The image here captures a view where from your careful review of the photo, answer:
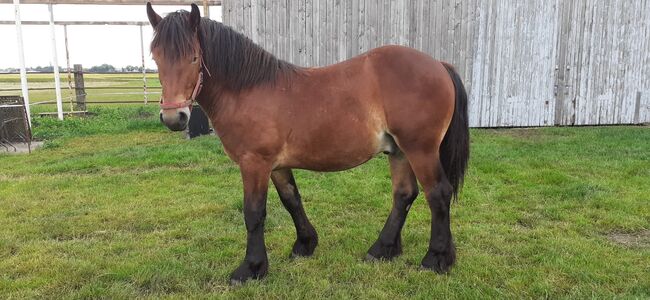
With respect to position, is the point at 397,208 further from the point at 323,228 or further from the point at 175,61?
the point at 175,61

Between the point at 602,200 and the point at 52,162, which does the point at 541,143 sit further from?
the point at 52,162

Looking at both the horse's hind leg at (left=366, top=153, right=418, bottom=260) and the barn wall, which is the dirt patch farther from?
the barn wall

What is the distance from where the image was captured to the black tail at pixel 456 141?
3.40 m

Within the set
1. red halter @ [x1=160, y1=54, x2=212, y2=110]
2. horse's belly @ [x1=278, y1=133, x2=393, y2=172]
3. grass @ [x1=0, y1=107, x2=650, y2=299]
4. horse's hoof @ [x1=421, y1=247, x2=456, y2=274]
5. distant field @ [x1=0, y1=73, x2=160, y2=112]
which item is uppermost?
red halter @ [x1=160, y1=54, x2=212, y2=110]

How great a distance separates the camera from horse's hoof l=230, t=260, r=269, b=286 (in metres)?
3.16

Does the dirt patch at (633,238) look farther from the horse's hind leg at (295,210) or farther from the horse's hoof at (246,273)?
the horse's hoof at (246,273)

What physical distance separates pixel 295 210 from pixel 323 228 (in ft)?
2.29

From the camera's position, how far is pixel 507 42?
364 inches

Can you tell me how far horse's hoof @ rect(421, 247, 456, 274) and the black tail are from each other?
1.83 feet

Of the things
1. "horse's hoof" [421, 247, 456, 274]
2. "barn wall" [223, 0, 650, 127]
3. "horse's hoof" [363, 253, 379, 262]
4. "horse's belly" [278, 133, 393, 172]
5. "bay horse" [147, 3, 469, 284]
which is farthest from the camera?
"barn wall" [223, 0, 650, 127]

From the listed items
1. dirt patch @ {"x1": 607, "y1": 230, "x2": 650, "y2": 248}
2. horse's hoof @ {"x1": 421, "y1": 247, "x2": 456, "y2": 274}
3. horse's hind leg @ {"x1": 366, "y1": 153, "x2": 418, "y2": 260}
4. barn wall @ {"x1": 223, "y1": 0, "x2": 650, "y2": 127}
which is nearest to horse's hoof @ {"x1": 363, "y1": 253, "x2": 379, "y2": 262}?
horse's hind leg @ {"x1": 366, "y1": 153, "x2": 418, "y2": 260}

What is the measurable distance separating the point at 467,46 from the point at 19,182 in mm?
8112

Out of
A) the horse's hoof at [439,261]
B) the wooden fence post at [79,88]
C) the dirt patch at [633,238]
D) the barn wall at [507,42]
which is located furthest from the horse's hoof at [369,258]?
the wooden fence post at [79,88]

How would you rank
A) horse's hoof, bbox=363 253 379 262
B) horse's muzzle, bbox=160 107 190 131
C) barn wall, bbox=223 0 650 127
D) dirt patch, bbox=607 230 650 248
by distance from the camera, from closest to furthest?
horse's muzzle, bbox=160 107 190 131, horse's hoof, bbox=363 253 379 262, dirt patch, bbox=607 230 650 248, barn wall, bbox=223 0 650 127
